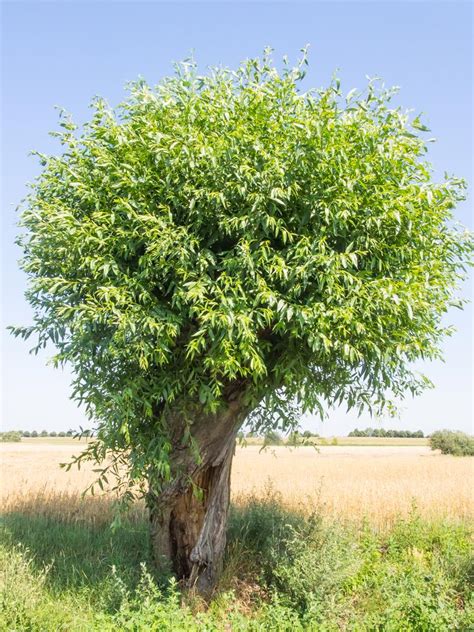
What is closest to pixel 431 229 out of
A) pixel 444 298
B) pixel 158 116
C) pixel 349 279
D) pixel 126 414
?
pixel 444 298

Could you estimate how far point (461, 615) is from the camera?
32.9 ft

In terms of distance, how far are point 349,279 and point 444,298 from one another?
2.21 m

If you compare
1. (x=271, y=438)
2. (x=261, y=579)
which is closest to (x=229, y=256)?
(x=271, y=438)

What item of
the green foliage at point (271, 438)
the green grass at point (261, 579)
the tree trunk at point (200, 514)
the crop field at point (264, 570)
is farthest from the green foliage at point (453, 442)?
the tree trunk at point (200, 514)

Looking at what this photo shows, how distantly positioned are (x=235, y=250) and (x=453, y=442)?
140ft

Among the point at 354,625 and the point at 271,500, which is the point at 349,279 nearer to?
the point at 354,625

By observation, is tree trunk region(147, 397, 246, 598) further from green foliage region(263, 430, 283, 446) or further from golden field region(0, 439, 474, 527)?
golden field region(0, 439, 474, 527)

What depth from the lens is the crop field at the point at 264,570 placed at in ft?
31.2

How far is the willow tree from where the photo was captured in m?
8.68

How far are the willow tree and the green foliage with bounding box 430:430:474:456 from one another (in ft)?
129

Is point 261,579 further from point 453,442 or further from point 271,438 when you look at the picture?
point 453,442

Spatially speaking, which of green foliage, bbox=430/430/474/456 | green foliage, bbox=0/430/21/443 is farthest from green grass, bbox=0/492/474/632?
green foliage, bbox=0/430/21/443

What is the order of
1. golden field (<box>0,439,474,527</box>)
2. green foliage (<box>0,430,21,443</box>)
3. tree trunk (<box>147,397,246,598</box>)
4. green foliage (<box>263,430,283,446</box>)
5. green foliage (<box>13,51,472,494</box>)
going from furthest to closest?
green foliage (<box>0,430,21,443</box>), golden field (<box>0,439,474,527</box>), green foliage (<box>263,430,283,446</box>), tree trunk (<box>147,397,246,598</box>), green foliage (<box>13,51,472,494</box>)

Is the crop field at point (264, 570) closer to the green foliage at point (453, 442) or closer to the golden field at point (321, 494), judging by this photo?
the golden field at point (321, 494)
